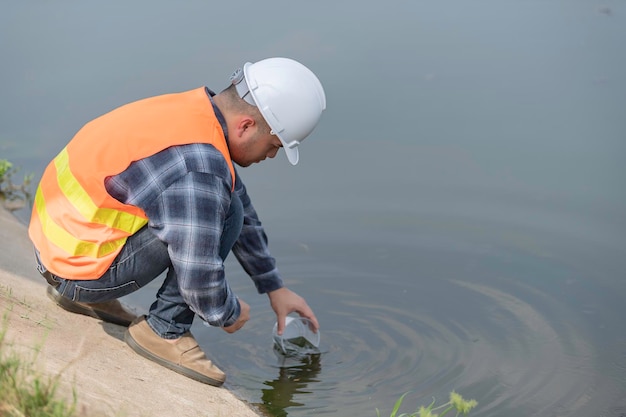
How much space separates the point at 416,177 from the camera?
535 cm

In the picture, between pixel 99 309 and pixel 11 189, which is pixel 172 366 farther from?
pixel 11 189

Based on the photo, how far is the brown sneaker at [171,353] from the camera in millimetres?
3387

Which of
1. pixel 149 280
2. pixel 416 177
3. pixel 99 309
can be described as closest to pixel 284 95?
pixel 149 280

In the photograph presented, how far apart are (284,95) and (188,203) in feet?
1.76

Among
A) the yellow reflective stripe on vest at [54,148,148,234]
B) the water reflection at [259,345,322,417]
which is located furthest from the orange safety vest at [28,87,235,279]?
the water reflection at [259,345,322,417]

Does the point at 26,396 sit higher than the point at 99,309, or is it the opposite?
the point at 26,396

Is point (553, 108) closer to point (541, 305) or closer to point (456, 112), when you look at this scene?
point (456, 112)

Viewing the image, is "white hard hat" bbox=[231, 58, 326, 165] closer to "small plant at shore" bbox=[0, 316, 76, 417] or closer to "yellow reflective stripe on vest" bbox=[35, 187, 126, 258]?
"yellow reflective stripe on vest" bbox=[35, 187, 126, 258]

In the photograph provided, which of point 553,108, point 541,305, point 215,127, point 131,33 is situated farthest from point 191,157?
point 131,33

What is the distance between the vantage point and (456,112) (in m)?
5.79

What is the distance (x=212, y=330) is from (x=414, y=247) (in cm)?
125

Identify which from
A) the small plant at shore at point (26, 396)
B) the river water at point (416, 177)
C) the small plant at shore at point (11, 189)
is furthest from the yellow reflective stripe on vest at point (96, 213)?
the small plant at shore at point (11, 189)

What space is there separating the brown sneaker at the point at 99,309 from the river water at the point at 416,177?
44 cm

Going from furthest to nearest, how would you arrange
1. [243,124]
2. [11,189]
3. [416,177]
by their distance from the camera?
[11,189] < [416,177] < [243,124]
